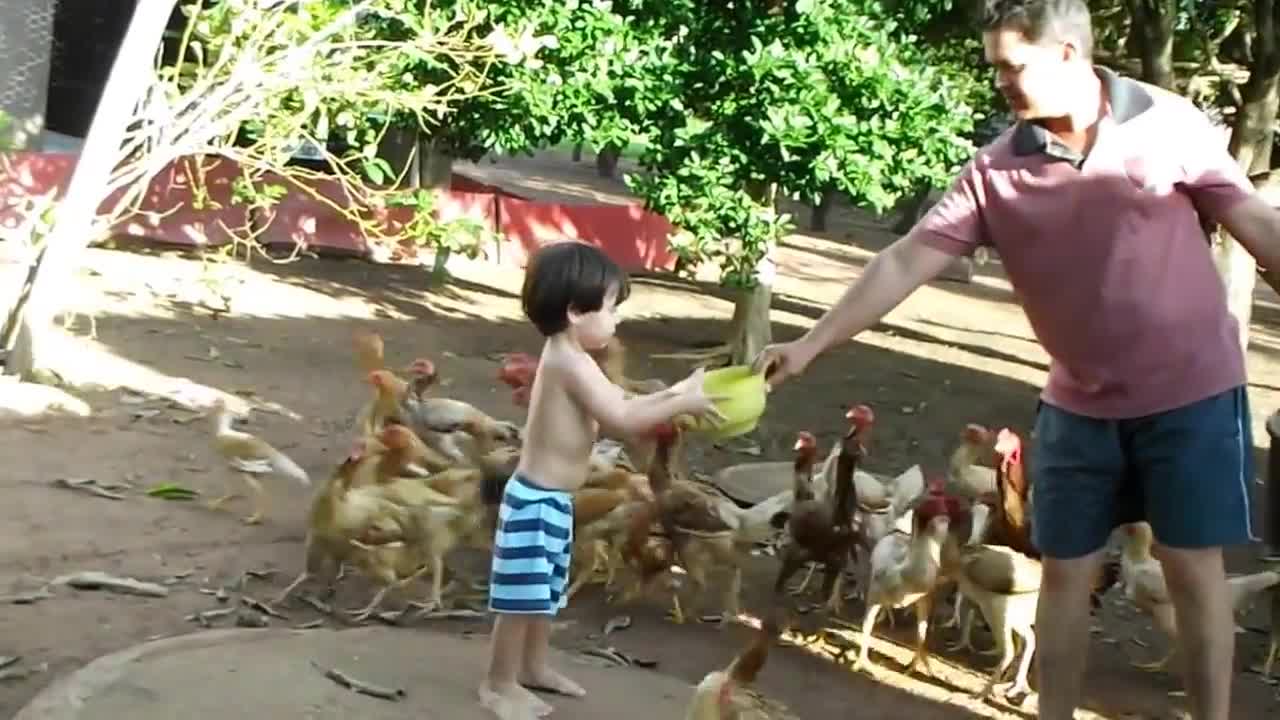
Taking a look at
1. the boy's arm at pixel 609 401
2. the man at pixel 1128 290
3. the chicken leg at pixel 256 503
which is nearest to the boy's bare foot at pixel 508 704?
the boy's arm at pixel 609 401

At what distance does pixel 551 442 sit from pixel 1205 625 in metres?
1.83

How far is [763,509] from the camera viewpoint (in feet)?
21.1

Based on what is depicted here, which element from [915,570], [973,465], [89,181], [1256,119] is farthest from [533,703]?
[1256,119]

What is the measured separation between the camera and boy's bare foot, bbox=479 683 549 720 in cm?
444

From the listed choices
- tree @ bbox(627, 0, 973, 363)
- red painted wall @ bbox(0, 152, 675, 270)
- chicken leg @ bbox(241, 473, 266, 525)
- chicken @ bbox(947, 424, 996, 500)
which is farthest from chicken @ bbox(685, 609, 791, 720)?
red painted wall @ bbox(0, 152, 675, 270)

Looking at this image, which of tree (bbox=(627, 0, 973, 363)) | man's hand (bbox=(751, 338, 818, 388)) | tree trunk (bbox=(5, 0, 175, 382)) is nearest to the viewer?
man's hand (bbox=(751, 338, 818, 388))

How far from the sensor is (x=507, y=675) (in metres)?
4.57

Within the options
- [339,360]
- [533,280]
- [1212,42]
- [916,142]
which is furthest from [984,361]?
[533,280]

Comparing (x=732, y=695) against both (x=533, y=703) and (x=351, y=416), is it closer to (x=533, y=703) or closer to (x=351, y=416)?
(x=533, y=703)

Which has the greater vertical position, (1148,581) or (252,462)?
(1148,581)

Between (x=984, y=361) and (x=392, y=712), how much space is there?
11181mm

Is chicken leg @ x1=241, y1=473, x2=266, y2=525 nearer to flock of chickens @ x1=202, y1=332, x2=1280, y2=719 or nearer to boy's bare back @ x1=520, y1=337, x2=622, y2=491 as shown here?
flock of chickens @ x1=202, y1=332, x2=1280, y2=719

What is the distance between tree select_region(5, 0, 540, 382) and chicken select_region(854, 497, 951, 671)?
5251mm

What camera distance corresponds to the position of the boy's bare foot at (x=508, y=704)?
444 cm
